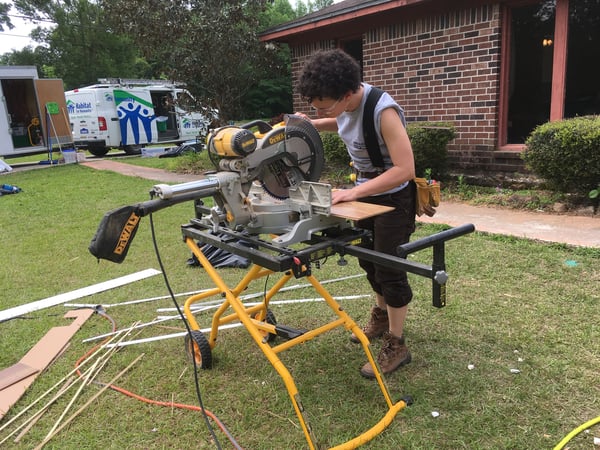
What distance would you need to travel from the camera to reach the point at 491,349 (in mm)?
3006

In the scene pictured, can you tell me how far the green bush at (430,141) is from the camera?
6781 mm

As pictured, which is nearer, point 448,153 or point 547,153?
point 547,153

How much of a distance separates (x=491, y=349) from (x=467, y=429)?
80 centimetres

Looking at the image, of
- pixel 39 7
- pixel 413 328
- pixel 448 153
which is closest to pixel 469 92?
pixel 448 153

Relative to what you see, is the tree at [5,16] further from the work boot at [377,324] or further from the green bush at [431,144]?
the work boot at [377,324]

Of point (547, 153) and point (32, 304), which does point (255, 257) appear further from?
point (547, 153)

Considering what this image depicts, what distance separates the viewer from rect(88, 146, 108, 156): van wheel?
17109 mm

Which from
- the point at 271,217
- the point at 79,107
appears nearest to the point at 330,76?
the point at 271,217

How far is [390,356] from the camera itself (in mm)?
2834

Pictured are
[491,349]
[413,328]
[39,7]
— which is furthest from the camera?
[39,7]

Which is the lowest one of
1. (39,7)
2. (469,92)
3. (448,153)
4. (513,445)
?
(513,445)

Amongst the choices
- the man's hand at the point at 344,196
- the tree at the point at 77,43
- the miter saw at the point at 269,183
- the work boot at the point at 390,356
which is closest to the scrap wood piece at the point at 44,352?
the miter saw at the point at 269,183

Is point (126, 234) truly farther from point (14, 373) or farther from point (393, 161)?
point (14, 373)

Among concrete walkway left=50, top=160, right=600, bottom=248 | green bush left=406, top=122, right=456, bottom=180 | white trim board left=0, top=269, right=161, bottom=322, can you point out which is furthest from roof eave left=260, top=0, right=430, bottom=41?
white trim board left=0, top=269, right=161, bottom=322
